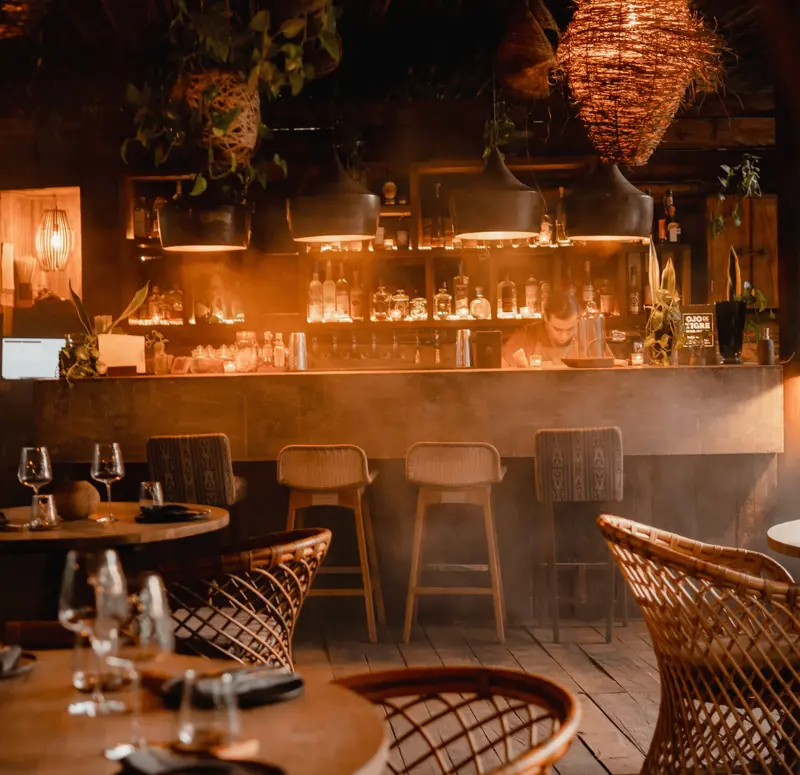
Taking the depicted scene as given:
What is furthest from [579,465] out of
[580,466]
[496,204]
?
[496,204]

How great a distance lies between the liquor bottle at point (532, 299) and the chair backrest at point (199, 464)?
11.0 ft

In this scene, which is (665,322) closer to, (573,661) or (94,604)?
(573,661)

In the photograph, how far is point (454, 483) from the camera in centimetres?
472

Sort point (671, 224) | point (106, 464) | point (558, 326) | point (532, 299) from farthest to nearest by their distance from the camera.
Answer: point (671, 224), point (532, 299), point (558, 326), point (106, 464)

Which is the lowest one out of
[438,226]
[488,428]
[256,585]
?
[256,585]

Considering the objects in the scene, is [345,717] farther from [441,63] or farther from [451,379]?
[441,63]

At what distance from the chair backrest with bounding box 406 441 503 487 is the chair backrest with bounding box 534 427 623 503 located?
215 millimetres

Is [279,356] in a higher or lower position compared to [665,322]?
lower

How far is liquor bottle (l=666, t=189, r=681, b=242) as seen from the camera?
7707mm

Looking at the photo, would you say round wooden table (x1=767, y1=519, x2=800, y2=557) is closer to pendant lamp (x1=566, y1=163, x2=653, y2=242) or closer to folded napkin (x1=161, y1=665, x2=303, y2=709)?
folded napkin (x1=161, y1=665, x2=303, y2=709)

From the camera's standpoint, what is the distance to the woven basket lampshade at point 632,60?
136 inches

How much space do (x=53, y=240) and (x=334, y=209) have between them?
4.07 meters

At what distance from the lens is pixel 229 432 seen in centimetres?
511

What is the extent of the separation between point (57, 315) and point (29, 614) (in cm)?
437
